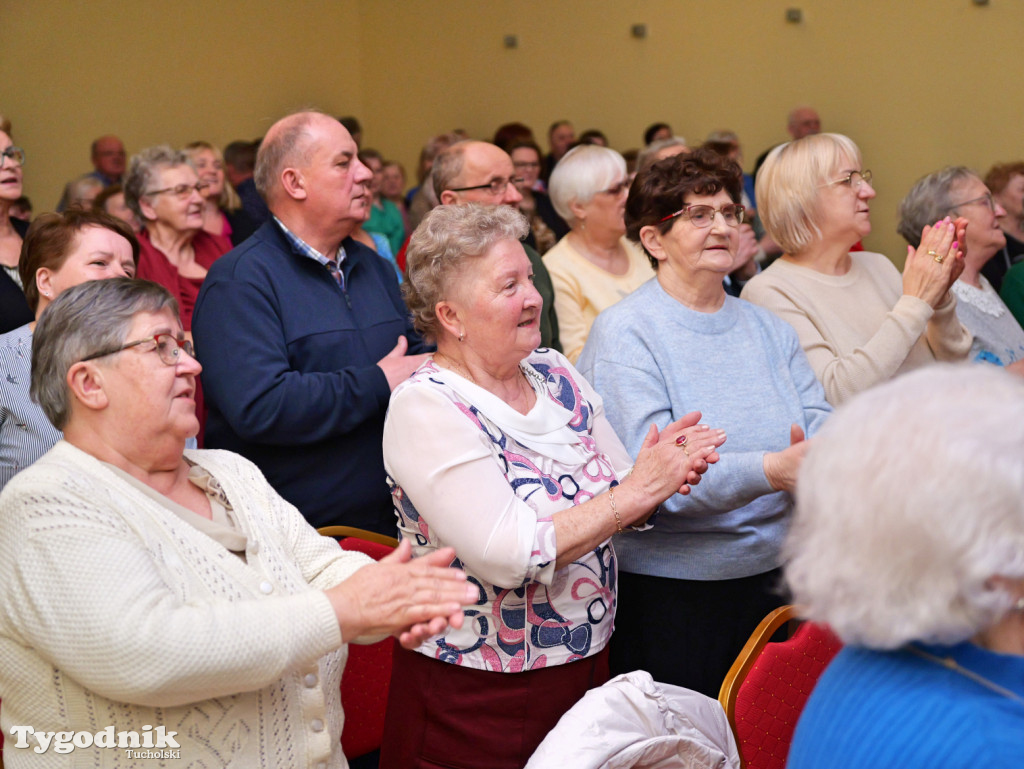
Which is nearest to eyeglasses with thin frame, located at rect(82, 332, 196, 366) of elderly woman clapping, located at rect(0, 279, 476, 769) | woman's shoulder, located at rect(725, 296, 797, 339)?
elderly woman clapping, located at rect(0, 279, 476, 769)

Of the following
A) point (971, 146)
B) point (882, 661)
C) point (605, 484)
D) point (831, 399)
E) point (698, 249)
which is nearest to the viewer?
point (882, 661)

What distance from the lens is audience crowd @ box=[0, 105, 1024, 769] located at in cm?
105

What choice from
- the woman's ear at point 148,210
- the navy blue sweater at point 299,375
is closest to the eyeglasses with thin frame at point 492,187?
the navy blue sweater at point 299,375

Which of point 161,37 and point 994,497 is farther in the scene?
point 161,37

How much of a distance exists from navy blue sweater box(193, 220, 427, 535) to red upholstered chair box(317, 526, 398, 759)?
31 cm

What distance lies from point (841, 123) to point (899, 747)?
6340 mm

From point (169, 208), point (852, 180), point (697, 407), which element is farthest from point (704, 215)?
point (169, 208)

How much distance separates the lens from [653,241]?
2361mm

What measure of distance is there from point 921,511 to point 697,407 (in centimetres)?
119

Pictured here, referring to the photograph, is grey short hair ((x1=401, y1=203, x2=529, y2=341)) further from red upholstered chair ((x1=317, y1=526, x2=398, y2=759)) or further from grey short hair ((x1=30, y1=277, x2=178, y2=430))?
grey short hair ((x1=30, y1=277, x2=178, y2=430))

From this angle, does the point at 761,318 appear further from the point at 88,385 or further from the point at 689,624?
the point at 88,385

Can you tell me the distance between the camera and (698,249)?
2273mm

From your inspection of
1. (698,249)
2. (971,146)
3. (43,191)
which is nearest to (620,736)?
(698,249)

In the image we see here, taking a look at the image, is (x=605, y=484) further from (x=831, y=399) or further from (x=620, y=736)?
(x=831, y=399)
